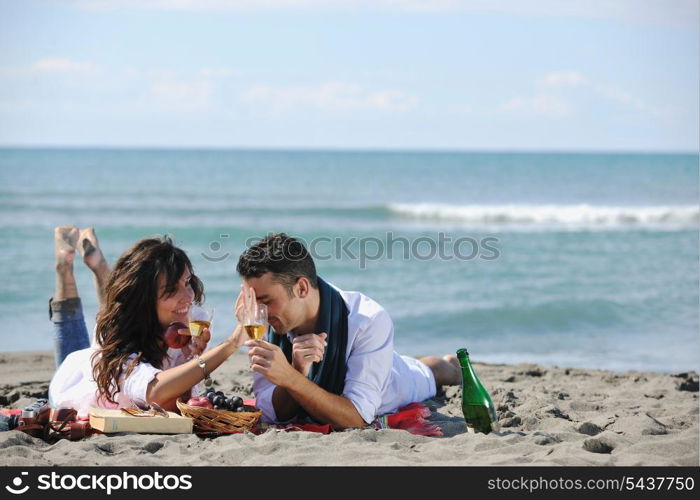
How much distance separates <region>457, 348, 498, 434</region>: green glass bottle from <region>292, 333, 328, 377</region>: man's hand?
33.6 inches

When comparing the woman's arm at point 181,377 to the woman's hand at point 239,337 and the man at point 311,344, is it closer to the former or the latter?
the woman's hand at point 239,337

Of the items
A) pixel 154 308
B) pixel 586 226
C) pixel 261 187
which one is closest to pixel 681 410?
pixel 154 308

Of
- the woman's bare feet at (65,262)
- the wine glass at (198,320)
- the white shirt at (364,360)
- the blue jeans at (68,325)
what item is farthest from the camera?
the woman's bare feet at (65,262)

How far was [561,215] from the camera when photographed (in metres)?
27.4

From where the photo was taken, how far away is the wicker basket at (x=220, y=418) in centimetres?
525

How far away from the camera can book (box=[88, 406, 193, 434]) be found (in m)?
5.28

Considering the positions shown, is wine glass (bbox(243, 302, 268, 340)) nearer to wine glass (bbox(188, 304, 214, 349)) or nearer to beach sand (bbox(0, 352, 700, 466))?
wine glass (bbox(188, 304, 214, 349))

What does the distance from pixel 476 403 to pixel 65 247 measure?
3803 millimetres

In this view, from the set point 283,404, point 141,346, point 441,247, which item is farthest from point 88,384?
point 441,247

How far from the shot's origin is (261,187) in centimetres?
3681

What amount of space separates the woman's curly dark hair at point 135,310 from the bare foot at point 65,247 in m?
1.80

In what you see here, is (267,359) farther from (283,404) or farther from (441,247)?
(441,247)

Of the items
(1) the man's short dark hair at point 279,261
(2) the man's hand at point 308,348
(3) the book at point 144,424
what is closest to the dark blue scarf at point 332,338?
(1) the man's short dark hair at point 279,261
